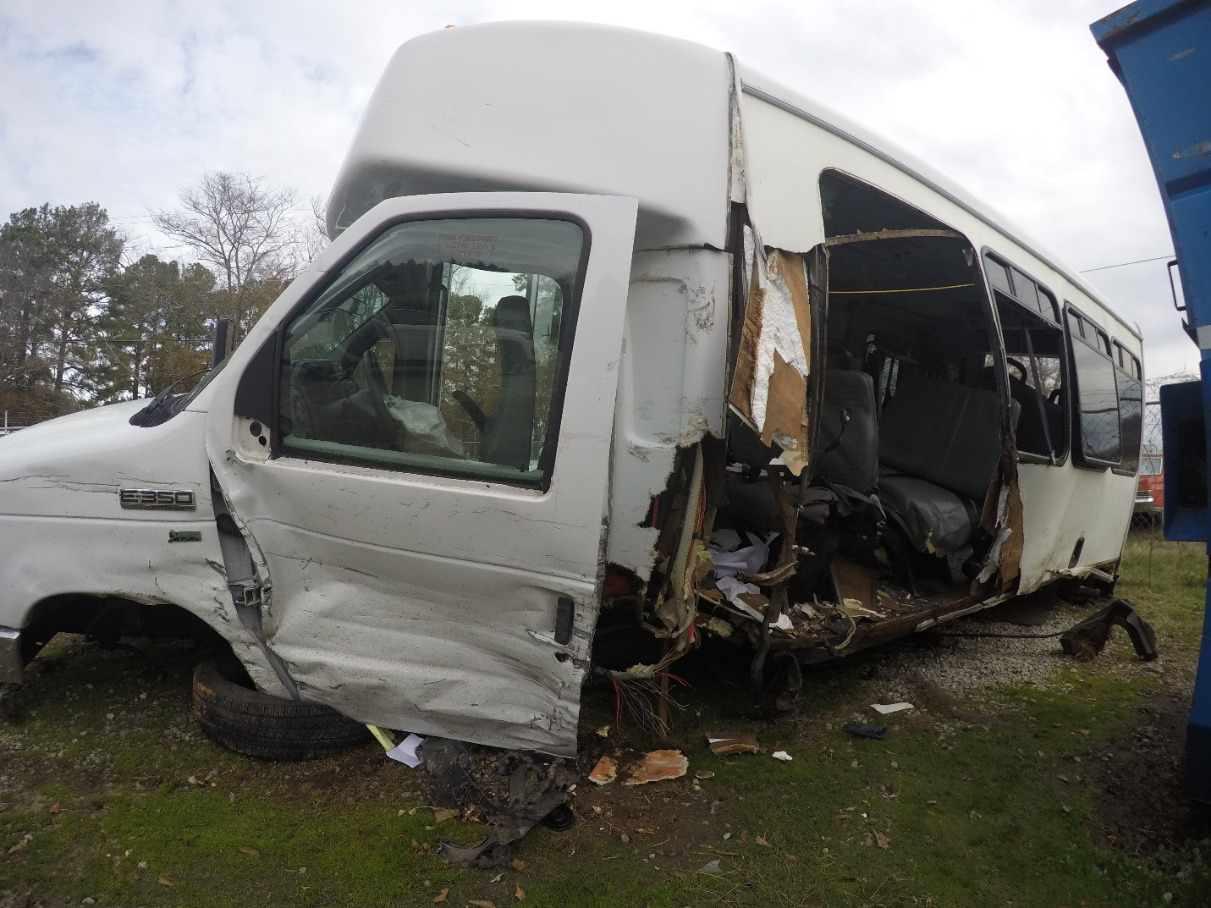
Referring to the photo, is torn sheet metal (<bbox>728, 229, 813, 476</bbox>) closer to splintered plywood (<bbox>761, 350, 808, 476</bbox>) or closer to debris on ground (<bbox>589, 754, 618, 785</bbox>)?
splintered plywood (<bbox>761, 350, 808, 476</bbox>)

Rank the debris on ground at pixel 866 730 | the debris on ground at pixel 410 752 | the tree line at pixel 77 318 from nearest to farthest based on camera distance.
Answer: the debris on ground at pixel 410 752, the debris on ground at pixel 866 730, the tree line at pixel 77 318

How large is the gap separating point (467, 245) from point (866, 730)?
290 centimetres

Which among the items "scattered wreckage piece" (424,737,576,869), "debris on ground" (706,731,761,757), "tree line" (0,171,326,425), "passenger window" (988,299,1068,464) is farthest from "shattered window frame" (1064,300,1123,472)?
"tree line" (0,171,326,425)

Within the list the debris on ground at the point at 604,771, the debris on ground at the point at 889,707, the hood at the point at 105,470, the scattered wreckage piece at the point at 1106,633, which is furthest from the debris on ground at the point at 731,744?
the scattered wreckage piece at the point at 1106,633

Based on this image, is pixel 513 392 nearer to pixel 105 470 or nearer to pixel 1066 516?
pixel 105 470

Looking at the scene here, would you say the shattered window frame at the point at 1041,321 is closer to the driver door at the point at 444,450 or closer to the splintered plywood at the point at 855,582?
the splintered plywood at the point at 855,582

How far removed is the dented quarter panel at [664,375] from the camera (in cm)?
272

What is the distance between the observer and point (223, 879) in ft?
7.61

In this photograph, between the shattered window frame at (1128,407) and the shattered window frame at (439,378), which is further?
the shattered window frame at (1128,407)

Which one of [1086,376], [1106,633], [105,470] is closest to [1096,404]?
[1086,376]

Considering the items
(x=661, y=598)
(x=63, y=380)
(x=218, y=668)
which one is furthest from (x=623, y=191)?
(x=63, y=380)

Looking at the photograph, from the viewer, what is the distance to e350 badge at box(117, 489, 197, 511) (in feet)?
8.75

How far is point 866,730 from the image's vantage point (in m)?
3.55

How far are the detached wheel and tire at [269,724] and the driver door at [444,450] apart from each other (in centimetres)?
32
